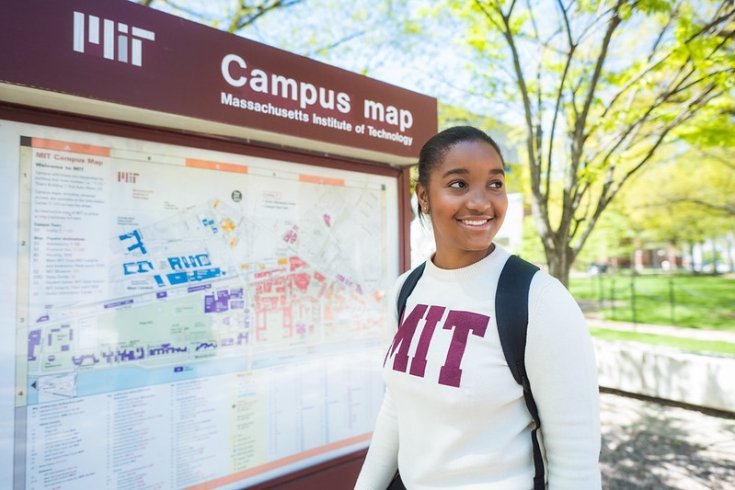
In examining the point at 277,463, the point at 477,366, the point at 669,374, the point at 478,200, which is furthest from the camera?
the point at 669,374

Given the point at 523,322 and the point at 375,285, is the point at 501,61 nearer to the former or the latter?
the point at 375,285

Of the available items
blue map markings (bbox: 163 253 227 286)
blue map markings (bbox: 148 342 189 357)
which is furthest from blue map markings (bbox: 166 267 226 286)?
blue map markings (bbox: 148 342 189 357)

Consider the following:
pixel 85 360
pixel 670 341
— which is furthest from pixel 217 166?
pixel 670 341

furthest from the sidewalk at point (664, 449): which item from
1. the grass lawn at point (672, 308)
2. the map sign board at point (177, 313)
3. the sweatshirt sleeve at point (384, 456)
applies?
the grass lawn at point (672, 308)

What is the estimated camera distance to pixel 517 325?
1292 millimetres

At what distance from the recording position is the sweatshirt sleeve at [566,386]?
4.05 ft

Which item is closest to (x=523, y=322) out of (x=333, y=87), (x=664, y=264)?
(x=333, y=87)

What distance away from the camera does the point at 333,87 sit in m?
2.39

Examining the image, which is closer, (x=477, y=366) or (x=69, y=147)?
(x=477, y=366)

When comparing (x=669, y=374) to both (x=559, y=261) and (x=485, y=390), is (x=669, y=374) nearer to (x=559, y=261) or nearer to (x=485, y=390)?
(x=559, y=261)

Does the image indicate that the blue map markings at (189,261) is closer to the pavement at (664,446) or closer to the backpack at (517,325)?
the backpack at (517,325)

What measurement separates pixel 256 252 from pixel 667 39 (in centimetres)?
522

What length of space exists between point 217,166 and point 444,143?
119 cm

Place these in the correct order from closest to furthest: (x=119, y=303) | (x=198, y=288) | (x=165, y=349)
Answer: (x=119, y=303), (x=165, y=349), (x=198, y=288)
